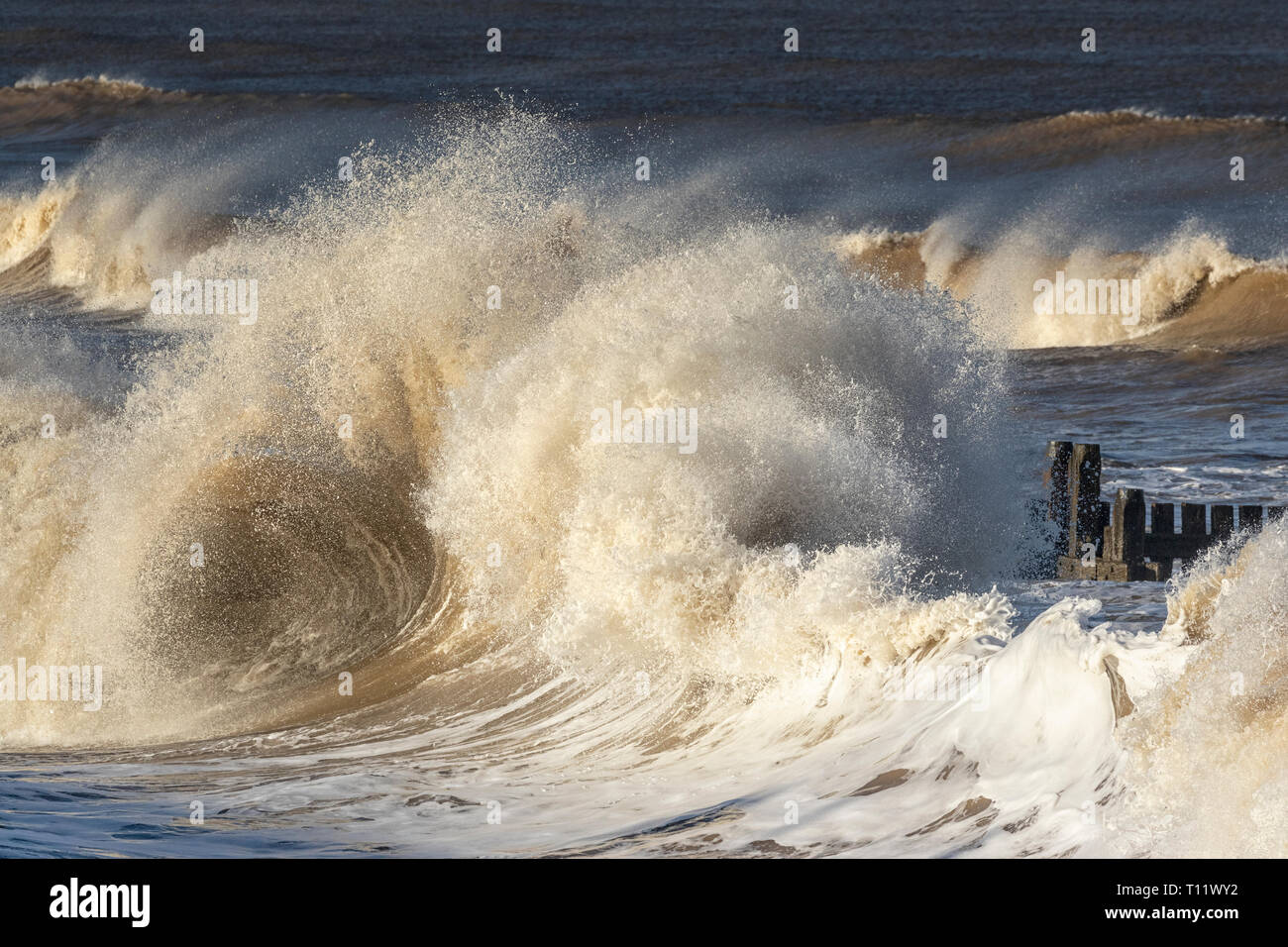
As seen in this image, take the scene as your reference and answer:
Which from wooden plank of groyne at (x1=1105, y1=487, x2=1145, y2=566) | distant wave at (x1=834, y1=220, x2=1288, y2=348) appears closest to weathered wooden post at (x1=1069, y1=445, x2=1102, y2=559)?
wooden plank of groyne at (x1=1105, y1=487, x2=1145, y2=566)

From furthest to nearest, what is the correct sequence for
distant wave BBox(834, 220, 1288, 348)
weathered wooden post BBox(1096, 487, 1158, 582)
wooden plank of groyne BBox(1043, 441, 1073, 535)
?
distant wave BBox(834, 220, 1288, 348)
wooden plank of groyne BBox(1043, 441, 1073, 535)
weathered wooden post BBox(1096, 487, 1158, 582)

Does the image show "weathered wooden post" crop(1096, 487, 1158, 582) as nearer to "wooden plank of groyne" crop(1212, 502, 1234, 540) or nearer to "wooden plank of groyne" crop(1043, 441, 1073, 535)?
"wooden plank of groyne" crop(1043, 441, 1073, 535)

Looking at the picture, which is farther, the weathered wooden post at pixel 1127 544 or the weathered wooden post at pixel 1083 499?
the weathered wooden post at pixel 1083 499

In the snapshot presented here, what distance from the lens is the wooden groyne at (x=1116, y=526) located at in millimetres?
10234

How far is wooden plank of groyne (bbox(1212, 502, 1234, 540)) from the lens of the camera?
10.5m

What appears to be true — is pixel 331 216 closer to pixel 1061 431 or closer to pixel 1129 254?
pixel 1061 431

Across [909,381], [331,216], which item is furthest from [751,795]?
[331,216]

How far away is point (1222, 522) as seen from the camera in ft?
34.6

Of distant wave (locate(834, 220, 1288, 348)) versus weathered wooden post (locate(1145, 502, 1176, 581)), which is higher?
distant wave (locate(834, 220, 1288, 348))

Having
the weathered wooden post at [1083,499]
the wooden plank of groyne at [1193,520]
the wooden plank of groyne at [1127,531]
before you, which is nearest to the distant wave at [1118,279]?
the wooden plank of groyne at [1193,520]

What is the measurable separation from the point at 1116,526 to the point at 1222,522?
2.50 ft

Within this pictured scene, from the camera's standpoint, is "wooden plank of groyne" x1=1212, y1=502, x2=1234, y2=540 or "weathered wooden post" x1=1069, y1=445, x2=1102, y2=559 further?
"wooden plank of groyne" x1=1212, y1=502, x2=1234, y2=540

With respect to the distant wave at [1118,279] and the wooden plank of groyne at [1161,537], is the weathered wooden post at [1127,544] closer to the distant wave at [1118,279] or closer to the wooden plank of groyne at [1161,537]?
the wooden plank of groyne at [1161,537]
